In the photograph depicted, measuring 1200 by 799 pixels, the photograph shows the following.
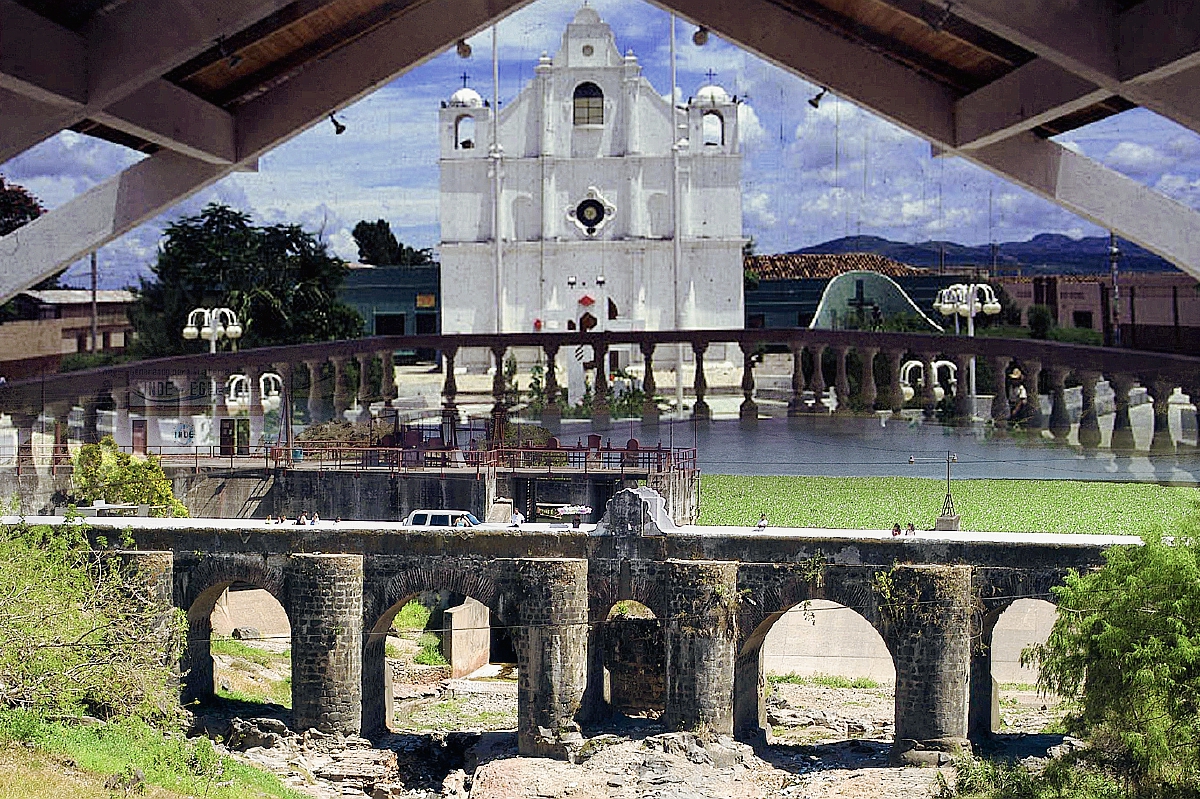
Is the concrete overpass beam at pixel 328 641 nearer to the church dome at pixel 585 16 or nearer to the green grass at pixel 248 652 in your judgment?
the green grass at pixel 248 652

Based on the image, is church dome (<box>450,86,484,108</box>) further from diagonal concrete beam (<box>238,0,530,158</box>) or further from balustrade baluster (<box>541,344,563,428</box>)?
diagonal concrete beam (<box>238,0,530,158</box>)

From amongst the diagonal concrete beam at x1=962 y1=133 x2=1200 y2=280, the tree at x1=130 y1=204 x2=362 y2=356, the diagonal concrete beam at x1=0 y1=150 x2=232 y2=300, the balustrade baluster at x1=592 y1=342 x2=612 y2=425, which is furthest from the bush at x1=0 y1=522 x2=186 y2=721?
the tree at x1=130 y1=204 x2=362 y2=356

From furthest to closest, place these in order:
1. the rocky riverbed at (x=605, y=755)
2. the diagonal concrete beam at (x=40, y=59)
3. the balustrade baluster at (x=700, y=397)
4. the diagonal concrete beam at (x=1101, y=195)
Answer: the balustrade baluster at (x=700, y=397), the rocky riverbed at (x=605, y=755), the diagonal concrete beam at (x=1101, y=195), the diagonal concrete beam at (x=40, y=59)

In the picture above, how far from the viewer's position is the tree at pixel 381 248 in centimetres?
10538

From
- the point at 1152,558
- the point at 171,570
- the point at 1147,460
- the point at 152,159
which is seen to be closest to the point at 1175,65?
the point at 1152,558

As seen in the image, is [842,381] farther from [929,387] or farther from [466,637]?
[466,637]

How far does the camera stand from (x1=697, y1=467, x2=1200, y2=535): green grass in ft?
108

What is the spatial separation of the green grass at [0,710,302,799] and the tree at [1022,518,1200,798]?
1253cm

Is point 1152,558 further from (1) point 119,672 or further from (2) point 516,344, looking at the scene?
(2) point 516,344

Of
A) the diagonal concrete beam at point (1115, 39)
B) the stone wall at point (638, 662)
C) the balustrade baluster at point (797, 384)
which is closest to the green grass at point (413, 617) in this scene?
the stone wall at point (638, 662)

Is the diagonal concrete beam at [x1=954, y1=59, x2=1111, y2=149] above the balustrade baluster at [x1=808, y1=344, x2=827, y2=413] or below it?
above

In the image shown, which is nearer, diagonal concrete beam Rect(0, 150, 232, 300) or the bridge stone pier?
diagonal concrete beam Rect(0, 150, 232, 300)

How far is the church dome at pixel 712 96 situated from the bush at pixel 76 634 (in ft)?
146

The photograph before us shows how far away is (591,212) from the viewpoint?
7125cm
